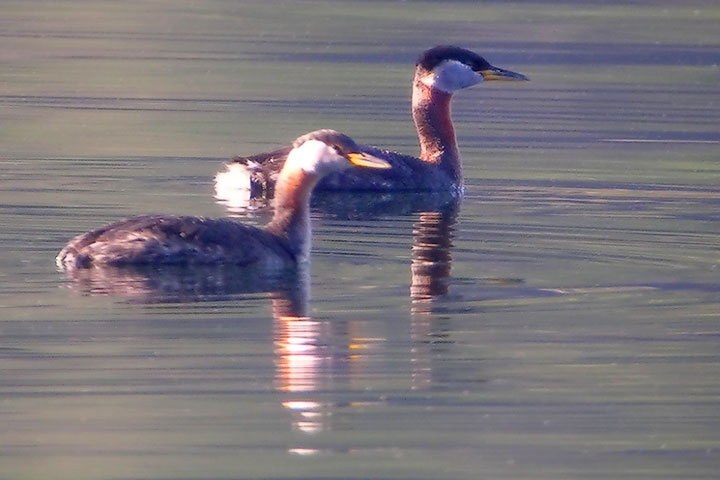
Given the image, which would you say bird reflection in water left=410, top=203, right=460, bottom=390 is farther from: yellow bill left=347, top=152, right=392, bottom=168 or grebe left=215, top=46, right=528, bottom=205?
grebe left=215, top=46, right=528, bottom=205

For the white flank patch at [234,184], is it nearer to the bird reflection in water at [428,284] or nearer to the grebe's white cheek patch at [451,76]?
the bird reflection in water at [428,284]

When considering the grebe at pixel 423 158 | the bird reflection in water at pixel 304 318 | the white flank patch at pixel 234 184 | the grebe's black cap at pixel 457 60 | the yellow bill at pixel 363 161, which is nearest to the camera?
the bird reflection in water at pixel 304 318

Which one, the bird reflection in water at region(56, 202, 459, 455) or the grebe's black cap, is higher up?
the grebe's black cap

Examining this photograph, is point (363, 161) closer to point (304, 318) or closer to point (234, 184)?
point (304, 318)

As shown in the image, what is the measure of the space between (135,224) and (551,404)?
3.39 meters

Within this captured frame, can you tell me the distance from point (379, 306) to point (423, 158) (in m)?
6.30

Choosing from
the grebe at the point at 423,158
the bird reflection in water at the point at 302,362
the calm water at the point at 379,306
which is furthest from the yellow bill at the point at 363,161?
the grebe at the point at 423,158

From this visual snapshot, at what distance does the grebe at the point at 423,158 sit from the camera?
585 inches

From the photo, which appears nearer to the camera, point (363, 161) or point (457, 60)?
point (363, 161)

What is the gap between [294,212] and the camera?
1166cm

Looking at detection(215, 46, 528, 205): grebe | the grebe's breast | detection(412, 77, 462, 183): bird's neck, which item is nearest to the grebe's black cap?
detection(215, 46, 528, 205): grebe

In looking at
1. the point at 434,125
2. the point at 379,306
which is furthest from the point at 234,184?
the point at 379,306

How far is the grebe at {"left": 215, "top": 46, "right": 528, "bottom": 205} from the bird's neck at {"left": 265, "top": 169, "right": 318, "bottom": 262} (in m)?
2.17

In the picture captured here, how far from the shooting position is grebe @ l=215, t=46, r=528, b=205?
48.8ft
